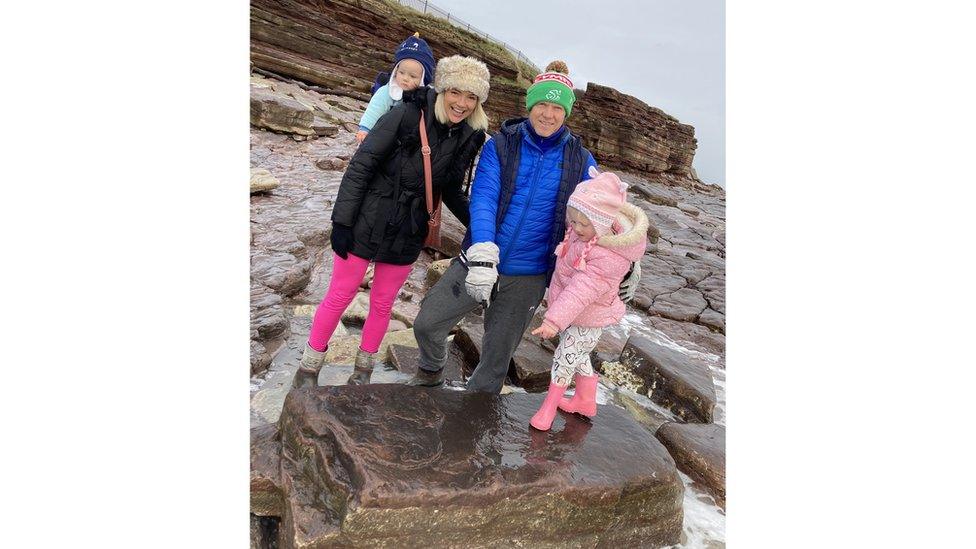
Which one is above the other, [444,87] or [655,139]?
[655,139]

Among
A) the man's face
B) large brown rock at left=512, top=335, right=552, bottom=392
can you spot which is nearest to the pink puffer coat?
the man's face

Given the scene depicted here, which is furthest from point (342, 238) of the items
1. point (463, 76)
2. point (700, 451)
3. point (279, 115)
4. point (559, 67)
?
point (279, 115)

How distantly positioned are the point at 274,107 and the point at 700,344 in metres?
8.20

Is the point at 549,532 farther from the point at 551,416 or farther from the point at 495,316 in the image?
the point at 495,316

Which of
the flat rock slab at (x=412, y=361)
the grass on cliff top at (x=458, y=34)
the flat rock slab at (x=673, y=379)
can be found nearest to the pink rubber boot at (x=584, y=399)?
the flat rock slab at (x=412, y=361)

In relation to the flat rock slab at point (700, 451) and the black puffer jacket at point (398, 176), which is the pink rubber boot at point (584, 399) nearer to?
the flat rock slab at point (700, 451)

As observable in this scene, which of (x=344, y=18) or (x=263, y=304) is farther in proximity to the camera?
(x=344, y=18)

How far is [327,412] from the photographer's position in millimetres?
2293

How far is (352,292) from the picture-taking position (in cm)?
298

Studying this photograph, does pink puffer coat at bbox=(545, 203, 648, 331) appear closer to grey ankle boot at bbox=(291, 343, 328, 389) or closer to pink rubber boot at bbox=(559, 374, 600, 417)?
pink rubber boot at bbox=(559, 374, 600, 417)

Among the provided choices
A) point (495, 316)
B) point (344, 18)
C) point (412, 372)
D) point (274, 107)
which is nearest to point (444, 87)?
point (495, 316)

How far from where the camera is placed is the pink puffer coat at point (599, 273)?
2.38m

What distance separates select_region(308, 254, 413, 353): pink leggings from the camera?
2909mm

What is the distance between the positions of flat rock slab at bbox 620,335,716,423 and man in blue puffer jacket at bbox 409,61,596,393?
2.09m
